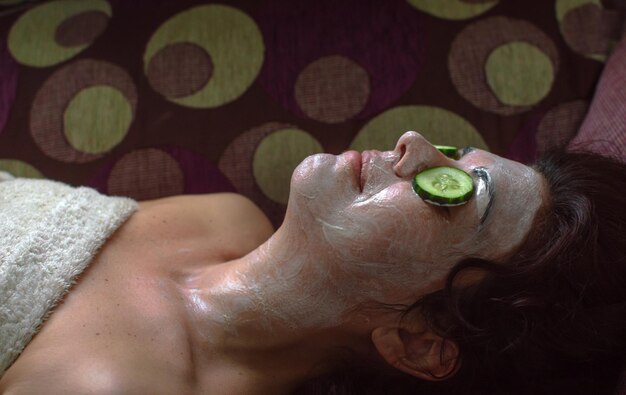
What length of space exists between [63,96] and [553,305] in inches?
50.3

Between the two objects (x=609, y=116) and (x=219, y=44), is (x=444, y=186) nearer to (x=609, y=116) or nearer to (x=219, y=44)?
(x=609, y=116)

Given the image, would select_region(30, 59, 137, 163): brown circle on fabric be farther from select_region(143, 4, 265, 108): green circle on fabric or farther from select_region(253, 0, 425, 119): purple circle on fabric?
select_region(253, 0, 425, 119): purple circle on fabric

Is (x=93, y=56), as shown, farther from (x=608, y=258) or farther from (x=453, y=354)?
(x=608, y=258)

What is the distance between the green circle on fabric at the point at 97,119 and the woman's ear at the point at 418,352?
2.85ft

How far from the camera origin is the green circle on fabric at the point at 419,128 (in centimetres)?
167

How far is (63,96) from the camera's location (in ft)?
5.73

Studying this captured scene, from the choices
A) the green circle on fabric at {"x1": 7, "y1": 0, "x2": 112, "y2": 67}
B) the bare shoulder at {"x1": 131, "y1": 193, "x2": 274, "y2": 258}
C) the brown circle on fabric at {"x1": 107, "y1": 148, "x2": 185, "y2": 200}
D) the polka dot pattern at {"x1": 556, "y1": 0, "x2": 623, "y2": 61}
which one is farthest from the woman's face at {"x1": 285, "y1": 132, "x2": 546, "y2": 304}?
the green circle on fabric at {"x1": 7, "y1": 0, "x2": 112, "y2": 67}

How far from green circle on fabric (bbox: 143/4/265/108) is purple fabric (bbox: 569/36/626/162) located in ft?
2.68

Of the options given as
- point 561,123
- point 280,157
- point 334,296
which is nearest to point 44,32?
point 280,157

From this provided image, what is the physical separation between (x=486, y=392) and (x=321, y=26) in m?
1.01

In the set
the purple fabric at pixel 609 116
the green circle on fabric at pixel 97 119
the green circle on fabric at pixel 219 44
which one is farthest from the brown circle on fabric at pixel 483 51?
the green circle on fabric at pixel 97 119

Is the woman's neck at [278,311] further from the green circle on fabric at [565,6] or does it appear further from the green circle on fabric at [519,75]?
the green circle on fabric at [565,6]

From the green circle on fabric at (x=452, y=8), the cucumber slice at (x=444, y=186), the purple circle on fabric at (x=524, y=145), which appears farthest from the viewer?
the green circle on fabric at (x=452, y=8)

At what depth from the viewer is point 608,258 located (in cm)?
120
